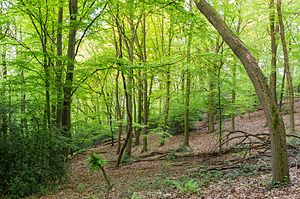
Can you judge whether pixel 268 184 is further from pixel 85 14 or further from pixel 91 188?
pixel 85 14

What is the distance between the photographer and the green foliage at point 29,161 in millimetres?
8492

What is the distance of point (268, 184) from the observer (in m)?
5.64

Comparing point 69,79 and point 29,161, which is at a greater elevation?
point 69,79

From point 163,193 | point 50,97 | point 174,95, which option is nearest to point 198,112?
point 174,95

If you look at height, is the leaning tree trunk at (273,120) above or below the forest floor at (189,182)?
above

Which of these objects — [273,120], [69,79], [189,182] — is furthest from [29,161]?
[273,120]

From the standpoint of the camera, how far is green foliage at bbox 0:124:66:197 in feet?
27.9

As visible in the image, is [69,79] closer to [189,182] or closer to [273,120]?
[189,182]

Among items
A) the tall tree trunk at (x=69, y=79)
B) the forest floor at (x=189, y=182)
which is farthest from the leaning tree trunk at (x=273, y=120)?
the tall tree trunk at (x=69, y=79)

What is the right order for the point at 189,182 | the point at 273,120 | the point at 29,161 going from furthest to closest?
the point at 29,161
the point at 189,182
the point at 273,120

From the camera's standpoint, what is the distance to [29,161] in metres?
8.84

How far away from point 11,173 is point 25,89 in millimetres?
2971

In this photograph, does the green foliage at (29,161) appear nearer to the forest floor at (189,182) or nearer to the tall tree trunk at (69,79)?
the forest floor at (189,182)

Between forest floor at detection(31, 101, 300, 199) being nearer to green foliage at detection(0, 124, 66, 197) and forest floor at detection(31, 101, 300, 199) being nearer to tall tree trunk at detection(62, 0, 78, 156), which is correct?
green foliage at detection(0, 124, 66, 197)
